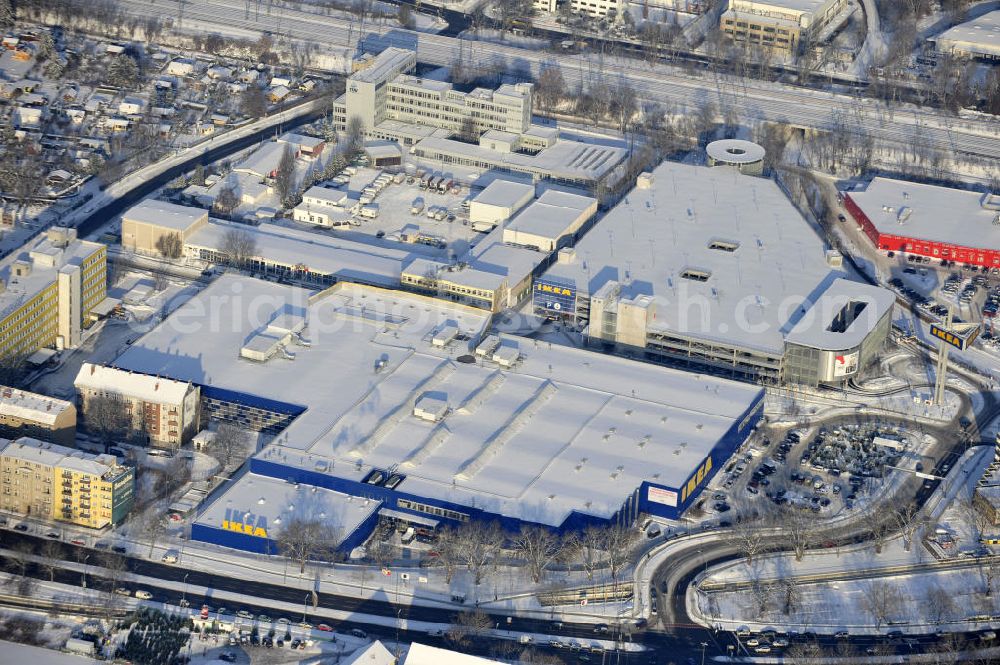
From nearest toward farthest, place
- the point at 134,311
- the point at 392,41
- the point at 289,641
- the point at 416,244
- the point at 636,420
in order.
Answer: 1. the point at 289,641
2. the point at 636,420
3. the point at 134,311
4. the point at 416,244
5. the point at 392,41

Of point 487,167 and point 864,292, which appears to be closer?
point 864,292

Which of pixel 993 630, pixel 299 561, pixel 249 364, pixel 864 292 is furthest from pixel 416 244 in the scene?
A: pixel 993 630

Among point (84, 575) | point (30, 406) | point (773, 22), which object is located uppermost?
point (773, 22)

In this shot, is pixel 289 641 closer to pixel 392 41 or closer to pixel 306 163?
pixel 306 163

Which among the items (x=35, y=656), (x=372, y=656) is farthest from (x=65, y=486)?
(x=372, y=656)

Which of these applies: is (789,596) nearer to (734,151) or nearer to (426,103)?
(734,151)

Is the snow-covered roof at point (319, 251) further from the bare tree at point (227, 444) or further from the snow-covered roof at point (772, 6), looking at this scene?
the snow-covered roof at point (772, 6)
